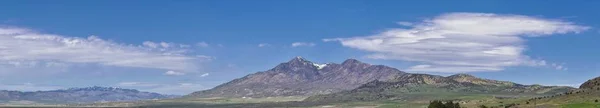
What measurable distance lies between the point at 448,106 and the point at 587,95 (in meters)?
66.1

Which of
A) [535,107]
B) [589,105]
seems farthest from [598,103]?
[535,107]

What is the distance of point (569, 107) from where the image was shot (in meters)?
163

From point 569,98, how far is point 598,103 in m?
37.3

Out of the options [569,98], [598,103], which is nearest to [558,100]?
[569,98]

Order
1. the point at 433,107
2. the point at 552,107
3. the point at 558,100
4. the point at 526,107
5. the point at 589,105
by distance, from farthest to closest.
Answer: the point at 558,100 < the point at 526,107 < the point at 552,107 < the point at 589,105 < the point at 433,107

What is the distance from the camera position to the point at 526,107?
187000 mm

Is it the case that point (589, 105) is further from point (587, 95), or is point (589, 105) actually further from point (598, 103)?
point (587, 95)

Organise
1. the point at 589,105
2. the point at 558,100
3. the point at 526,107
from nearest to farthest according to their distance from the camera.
A: the point at 589,105 → the point at 526,107 → the point at 558,100

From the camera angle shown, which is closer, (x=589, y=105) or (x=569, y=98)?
(x=589, y=105)

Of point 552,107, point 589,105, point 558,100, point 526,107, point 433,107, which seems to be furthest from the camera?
point 558,100

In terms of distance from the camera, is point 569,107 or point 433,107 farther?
point 569,107

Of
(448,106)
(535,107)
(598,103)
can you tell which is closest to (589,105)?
(598,103)

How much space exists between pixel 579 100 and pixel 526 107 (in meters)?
14.5

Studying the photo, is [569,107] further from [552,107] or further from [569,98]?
[569,98]
